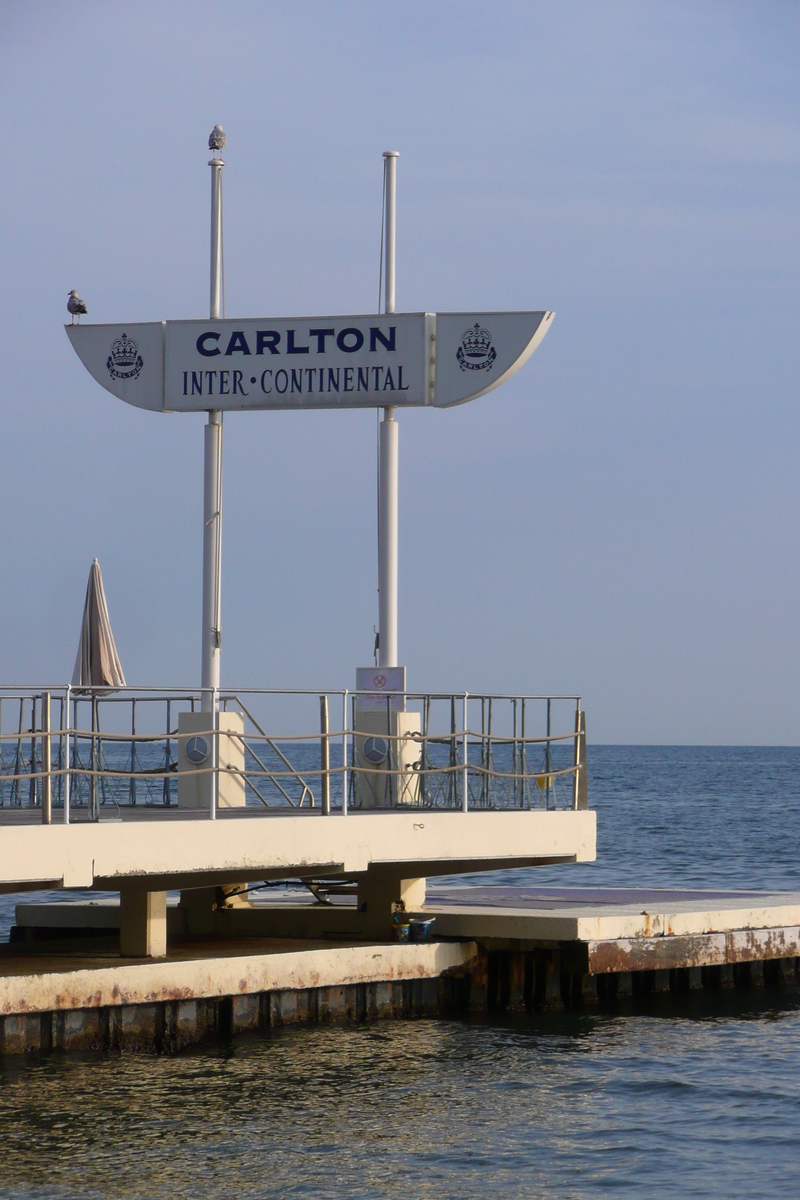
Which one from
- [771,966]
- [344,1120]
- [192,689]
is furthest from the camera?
[771,966]

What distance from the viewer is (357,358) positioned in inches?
853

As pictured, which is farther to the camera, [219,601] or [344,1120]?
[219,601]

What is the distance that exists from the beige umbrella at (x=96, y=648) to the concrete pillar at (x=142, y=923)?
2636 millimetres

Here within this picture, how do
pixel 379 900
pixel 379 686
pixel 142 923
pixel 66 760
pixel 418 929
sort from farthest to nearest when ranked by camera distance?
pixel 379 900 < pixel 418 929 < pixel 379 686 < pixel 142 923 < pixel 66 760

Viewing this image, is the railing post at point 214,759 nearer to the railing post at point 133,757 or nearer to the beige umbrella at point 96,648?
the railing post at point 133,757

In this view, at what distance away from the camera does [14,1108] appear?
16.6 meters

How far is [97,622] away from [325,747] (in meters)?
3.80

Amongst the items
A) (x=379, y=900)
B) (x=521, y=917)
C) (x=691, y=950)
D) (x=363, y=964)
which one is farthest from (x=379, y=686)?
(x=691, y=950)

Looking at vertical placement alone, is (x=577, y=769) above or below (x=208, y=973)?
above

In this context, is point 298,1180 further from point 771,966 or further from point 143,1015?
point 771,966

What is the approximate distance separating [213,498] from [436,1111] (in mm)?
8475

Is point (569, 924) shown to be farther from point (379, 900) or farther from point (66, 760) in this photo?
point (66, 760)

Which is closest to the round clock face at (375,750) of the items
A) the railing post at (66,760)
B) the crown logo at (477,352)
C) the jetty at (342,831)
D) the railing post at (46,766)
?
the jetty at (342,831)

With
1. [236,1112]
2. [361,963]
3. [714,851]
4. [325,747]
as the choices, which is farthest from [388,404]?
[714,851]
